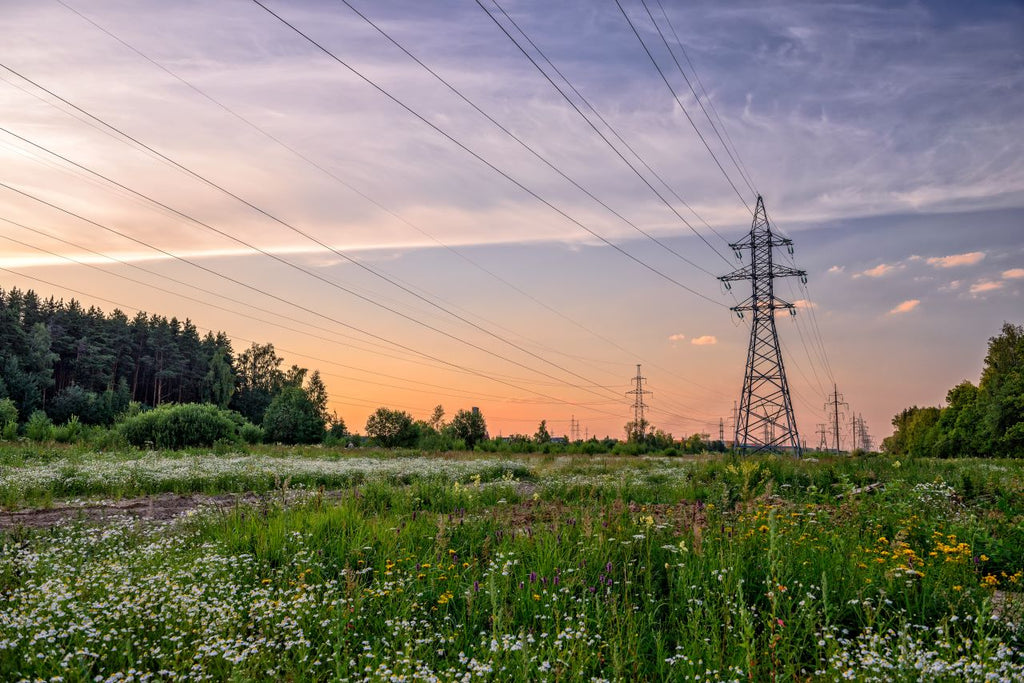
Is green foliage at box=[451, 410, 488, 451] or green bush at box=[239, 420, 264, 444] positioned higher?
green foliage at box=[451, 410, 488, 451]

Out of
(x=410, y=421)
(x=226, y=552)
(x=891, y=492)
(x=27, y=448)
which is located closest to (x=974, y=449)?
(x=410, y=421)

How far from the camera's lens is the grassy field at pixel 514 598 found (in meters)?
3.79

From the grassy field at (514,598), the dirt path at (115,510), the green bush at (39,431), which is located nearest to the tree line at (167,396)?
the green bush at (39,431)

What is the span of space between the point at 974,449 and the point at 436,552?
5809cm

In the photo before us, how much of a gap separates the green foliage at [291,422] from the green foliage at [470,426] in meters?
17.0

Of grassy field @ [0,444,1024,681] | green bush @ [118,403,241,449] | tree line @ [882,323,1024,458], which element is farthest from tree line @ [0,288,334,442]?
tree line @ [882,323,1024,458]

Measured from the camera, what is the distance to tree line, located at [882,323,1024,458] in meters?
42.0

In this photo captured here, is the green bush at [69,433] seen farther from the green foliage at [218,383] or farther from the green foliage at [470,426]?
the green foliage at [218,383]

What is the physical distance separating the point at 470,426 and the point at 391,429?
5.57 meters

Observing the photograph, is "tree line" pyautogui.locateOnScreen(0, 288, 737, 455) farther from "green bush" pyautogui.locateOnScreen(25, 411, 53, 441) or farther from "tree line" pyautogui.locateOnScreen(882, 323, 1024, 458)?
"tree line" pyautogui.locateOnScreen(882, 323, 1024, 458)

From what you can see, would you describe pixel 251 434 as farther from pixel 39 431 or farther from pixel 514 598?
pixel 514 598

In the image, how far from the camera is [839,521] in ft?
25.5

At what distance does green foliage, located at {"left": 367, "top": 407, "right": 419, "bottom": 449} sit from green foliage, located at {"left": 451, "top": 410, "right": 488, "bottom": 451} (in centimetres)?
310

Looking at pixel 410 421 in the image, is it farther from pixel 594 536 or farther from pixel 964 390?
pixel 964 390
